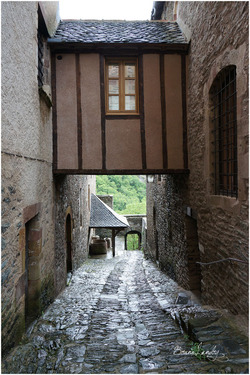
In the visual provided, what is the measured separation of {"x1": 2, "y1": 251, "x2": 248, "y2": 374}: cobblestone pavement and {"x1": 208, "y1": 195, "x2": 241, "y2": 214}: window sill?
134 cm

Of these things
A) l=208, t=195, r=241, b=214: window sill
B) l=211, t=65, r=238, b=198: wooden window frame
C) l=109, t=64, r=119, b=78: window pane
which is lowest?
l=208, t=195, r=241, b=214: window sill

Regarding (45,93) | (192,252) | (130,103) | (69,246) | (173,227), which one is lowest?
(69,246)

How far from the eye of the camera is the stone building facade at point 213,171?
3.35 metres

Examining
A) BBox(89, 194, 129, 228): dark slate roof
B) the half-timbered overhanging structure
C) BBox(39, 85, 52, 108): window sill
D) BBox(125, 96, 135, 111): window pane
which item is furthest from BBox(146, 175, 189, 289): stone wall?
BBox(89, 194, 129, 228): dark slate roof

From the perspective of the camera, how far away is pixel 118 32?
6.11 meters

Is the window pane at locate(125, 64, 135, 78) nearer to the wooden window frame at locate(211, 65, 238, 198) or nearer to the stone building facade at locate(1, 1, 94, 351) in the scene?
the stone building facade at locate(1, 1, 94, 351)

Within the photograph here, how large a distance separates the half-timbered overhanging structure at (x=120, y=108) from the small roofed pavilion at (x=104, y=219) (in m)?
8.13

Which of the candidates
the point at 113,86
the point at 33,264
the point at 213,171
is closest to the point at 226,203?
the point at 213,171

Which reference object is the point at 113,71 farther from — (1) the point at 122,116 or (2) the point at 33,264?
(2) the point at 33,264

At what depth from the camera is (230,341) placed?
2.90 metres

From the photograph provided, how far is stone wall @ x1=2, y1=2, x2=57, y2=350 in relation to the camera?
3141mm

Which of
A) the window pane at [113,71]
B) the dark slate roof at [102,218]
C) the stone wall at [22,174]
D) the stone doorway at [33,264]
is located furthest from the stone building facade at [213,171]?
the dark slate roof at [102,218]

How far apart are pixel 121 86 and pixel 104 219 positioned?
9595mm

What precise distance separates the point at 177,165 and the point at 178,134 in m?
0.62
